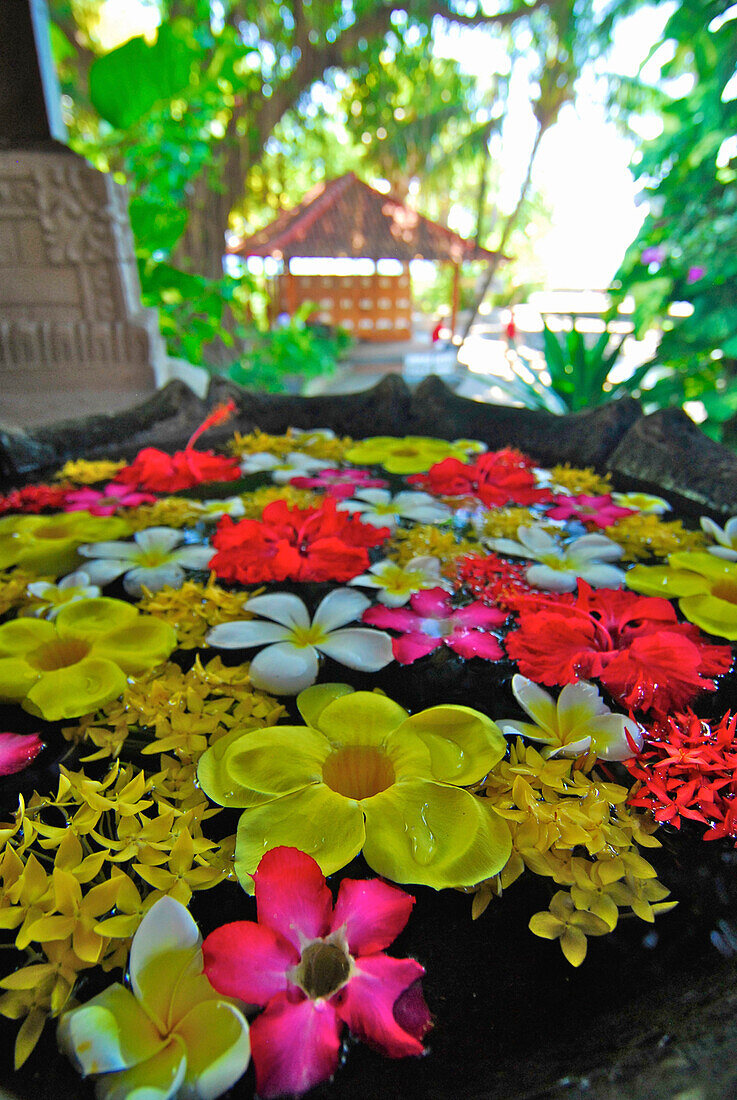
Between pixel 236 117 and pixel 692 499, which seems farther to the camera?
pixel 236 117

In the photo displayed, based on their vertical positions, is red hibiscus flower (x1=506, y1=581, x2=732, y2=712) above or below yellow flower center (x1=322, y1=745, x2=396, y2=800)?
above

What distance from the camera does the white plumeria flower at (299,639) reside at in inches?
22.9

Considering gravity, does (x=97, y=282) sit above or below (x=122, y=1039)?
above

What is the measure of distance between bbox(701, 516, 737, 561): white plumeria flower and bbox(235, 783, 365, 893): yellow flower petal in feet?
2.03

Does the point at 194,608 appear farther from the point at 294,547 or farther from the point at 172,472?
the point at 172,472

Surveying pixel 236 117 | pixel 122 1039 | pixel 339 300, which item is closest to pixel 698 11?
pixel 122 1039

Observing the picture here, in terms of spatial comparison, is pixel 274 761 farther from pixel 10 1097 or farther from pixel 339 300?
pixel 339 300

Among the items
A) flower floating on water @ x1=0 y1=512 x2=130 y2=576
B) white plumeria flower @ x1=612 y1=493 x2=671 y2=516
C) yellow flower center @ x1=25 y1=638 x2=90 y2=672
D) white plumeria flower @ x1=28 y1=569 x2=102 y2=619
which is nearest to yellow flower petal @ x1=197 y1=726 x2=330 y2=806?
yellow flower center @ x1=25 y1=638 x2=90 y2=672

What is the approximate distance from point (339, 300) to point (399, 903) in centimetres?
793

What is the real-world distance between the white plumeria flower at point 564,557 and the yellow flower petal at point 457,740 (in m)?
0.29

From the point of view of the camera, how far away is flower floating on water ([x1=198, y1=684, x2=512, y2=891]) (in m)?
0.40

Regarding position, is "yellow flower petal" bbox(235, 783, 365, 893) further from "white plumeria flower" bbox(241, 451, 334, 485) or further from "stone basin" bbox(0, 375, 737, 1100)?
"white plumeria flower" bbox(241, 451, 334, 485)

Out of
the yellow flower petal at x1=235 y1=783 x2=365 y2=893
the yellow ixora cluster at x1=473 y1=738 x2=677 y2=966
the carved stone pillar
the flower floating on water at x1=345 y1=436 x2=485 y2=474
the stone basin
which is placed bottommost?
the stone basin

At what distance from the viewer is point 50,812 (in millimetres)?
455
